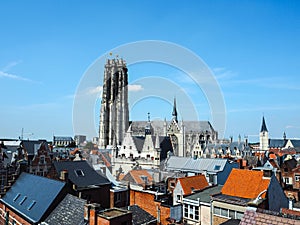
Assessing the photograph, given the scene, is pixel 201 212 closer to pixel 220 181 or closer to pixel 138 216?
pixel 138 216

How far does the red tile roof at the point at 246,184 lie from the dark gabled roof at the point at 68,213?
11820 millimetres

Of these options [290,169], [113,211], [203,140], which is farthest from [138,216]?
[203,140]

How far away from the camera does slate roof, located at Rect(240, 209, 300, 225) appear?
913 centimetres

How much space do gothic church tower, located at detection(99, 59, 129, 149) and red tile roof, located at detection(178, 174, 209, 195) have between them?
58.7 metres

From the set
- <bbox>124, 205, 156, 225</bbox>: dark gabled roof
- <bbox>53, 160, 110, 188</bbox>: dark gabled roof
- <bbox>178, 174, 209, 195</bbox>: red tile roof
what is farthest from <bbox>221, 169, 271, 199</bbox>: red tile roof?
<bbox>53, 160, 110, 188</bbox>: dark gabled roof

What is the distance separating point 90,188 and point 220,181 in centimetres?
1622

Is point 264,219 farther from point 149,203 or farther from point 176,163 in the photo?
point 176,163

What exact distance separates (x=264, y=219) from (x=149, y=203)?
65.3ft

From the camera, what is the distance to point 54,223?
781 inches

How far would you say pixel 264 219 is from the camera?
31.0ft

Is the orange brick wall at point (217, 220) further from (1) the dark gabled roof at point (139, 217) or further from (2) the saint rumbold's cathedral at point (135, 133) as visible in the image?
(2) the saint rumbold's cathedral at point (135, 133)

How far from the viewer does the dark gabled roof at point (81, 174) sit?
29.5 m

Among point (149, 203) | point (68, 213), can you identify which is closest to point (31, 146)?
point (149, 203)

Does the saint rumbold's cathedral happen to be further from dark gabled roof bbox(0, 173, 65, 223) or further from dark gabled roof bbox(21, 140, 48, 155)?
dark gabled roof bbox(0, 173, 65, 223)
